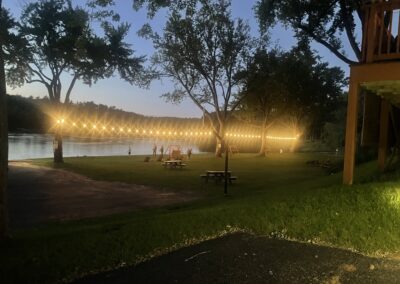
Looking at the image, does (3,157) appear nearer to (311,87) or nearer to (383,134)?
(383,134)

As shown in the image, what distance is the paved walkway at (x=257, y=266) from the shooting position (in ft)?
18.7

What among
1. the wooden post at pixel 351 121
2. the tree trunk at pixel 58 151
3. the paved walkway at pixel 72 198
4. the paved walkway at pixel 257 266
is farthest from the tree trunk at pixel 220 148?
the paved walkway at pixel 257 266

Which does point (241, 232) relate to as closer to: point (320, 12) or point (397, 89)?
point (397, 89)

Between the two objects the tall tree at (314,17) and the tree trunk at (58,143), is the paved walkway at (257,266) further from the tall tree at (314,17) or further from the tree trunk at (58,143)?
the tree trunk at (58,143)

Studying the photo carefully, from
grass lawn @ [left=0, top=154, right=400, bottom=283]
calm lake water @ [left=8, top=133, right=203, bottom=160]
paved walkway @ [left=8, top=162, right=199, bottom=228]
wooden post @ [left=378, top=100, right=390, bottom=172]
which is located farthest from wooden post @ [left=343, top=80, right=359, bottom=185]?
calm lake water @ [left=8, top=133, right=203, bottom=160]

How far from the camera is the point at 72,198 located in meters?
15.3

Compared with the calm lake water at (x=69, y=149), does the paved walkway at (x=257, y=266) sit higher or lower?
higher

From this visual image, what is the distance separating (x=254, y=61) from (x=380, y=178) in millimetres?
32531

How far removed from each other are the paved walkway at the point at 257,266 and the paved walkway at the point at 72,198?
561cm

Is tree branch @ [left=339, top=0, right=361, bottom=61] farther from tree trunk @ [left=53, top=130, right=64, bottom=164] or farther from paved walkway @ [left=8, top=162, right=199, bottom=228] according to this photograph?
tree trunk @ [left=53, top=130, right=64, bottom=164]

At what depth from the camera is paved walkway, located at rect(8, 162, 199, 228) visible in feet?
40.1

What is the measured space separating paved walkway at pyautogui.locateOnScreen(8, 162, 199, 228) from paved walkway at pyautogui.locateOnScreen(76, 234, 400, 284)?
5611mm

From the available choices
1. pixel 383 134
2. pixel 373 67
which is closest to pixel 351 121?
pixel 373 67

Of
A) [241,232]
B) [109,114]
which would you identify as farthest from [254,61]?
[109,114]
